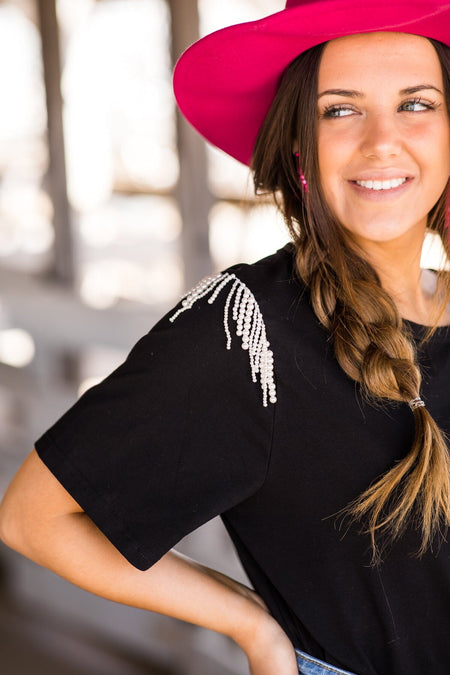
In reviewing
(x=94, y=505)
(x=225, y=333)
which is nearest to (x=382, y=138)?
(x=225, y=333)

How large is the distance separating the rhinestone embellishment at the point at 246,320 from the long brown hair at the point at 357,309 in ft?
0.36

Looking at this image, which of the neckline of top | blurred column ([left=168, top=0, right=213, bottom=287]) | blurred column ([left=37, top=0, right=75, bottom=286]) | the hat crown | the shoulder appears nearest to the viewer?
the shoulder

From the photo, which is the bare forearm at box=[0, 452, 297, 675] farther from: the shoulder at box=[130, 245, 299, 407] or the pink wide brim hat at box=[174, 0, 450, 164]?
the pink wide brim hat at box=[174, 0, 450, 164]

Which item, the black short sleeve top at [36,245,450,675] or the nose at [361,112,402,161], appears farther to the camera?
the nose at [361,112,402,161]

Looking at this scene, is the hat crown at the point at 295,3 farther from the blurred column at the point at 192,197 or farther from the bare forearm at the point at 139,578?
the blurred column at the point at 192,197

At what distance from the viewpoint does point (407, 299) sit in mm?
1518

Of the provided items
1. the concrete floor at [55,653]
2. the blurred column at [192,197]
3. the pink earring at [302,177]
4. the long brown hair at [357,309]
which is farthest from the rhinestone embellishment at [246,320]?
the concrete floor at [55,653]

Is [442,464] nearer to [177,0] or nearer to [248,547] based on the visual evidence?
[248,547]

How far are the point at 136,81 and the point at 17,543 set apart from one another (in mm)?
Answer: 2410

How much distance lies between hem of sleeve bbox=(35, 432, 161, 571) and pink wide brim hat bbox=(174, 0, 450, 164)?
64 cm

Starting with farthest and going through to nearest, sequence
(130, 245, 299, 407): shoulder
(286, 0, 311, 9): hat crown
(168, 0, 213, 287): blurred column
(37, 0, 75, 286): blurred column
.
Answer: (37, 0, 75, 286): blurred column
(168, 0, 213, 287): blurred column
(286, 0, 311, 9): hat crown
(130, 245, 299, 407): shoulder

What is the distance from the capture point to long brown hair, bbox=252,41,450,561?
1241mm

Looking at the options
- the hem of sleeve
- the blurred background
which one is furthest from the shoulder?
the blurred background

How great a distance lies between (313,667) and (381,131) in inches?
30.0
